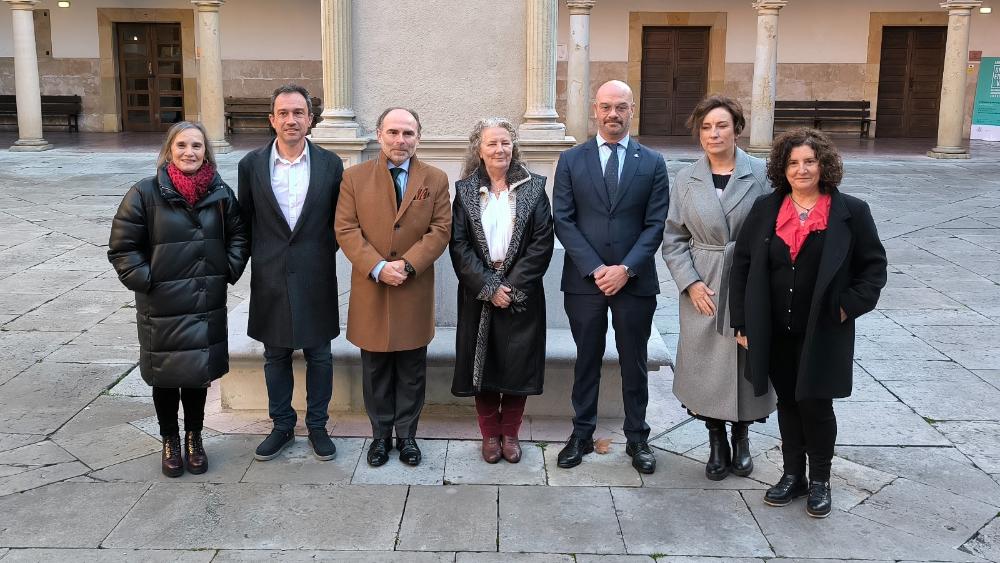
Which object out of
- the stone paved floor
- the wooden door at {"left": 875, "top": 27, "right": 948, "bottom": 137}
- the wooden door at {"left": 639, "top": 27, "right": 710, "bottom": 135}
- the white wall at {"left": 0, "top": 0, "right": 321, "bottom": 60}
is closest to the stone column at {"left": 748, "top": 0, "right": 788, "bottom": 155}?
the wooden door at {"left": 639, "top": 27, "right": 710, "bottom": 135}

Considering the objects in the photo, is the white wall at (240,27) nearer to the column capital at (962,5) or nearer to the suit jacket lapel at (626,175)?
the column capital at (962,5)

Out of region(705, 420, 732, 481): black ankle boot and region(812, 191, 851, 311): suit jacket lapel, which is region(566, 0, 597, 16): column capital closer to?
region(705, 420, 732, 481): black ankle boot

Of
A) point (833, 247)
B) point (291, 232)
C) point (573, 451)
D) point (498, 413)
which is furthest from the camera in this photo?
point (498, 413)

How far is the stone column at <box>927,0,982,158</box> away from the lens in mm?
16078

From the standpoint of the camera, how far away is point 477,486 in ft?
13.3

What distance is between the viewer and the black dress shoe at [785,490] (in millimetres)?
3873

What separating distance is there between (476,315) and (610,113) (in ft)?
3.28

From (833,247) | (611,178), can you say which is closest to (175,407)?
(611,178)

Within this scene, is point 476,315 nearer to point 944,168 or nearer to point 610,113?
point 610,113

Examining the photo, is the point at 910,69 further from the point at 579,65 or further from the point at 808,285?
the point at 808,285

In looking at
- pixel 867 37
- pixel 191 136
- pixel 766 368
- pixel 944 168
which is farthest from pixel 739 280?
pixel 867 37

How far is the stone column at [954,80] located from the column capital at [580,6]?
5.72 metres

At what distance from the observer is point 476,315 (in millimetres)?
4188

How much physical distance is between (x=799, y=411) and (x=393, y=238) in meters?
1.75
